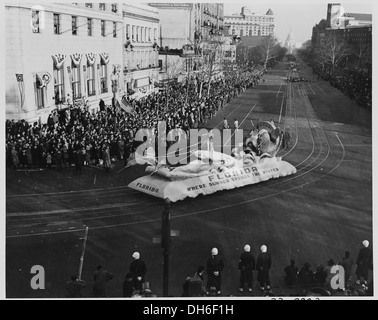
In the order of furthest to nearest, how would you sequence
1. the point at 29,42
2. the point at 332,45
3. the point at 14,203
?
the point at 332,45
the point at 29,42
the point at 14,203

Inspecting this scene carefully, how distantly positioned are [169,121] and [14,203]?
19.0 feet

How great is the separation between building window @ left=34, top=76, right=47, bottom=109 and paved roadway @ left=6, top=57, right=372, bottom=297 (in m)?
2.39

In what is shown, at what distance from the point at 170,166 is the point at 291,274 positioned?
223 inches

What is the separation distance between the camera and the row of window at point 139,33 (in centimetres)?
1481

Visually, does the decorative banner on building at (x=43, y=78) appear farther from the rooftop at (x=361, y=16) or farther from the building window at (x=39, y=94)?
the rooftop at (x=361, y=16)

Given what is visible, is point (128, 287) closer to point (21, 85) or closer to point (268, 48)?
point (21, 85)

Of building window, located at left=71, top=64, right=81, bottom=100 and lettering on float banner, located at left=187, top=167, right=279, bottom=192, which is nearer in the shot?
lettering on float banner, located at left=187, top=167, right=279, bottom=192

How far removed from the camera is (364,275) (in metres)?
9.70

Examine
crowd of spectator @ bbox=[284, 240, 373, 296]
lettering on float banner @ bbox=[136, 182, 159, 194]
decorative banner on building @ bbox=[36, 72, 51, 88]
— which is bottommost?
crowd of spectator @ bbox=[284, 240, 373, 296]

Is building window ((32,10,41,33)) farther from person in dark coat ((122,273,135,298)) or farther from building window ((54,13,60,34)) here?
person in dark coat ((122,273,135,298))

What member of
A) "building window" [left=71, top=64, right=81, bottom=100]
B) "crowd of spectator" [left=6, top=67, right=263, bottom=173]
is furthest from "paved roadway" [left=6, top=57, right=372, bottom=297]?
"building window" [left=71, top=64, right=81, bottom=100]

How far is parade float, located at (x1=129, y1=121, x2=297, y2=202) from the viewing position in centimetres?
1256

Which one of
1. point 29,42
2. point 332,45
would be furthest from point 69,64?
point 332,45
